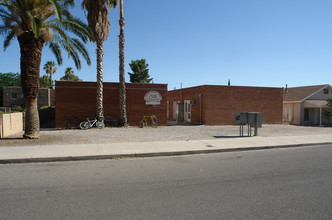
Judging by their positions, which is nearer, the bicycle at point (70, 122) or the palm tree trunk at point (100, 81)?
the palm tree trunk at point (100, 81)

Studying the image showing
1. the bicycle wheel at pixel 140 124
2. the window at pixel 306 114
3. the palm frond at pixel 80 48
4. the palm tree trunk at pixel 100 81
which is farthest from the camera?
the window at pixel 306 114

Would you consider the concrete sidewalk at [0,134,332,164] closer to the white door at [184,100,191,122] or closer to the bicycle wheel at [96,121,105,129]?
the bicycle wheel at [96,121,105,129]

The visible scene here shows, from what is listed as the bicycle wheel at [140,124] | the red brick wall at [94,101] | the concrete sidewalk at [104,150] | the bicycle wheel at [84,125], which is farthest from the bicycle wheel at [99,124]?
the concrete sidewalk at [104,150]

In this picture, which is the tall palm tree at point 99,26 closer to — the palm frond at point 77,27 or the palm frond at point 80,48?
the palm frond at point 80,48

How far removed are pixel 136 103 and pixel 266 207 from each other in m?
16.0

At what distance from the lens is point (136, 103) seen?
19.7 m

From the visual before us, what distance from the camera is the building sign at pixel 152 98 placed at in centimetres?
1981

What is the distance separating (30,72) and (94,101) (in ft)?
23.3

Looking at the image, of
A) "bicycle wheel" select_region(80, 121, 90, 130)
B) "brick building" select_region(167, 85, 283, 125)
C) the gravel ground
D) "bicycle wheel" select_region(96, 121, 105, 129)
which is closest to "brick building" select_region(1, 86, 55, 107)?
"brick building" select_region(167, 85, 283, 125)

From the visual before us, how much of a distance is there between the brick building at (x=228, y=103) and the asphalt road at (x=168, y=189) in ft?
44.9

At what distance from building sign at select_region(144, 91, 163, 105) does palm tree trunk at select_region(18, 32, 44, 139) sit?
9183mm

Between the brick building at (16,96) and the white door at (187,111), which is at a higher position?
the brick building at (16,96)

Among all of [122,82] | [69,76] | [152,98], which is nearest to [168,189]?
[122,82]

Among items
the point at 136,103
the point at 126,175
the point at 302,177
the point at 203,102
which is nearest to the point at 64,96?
the point at 136,103
